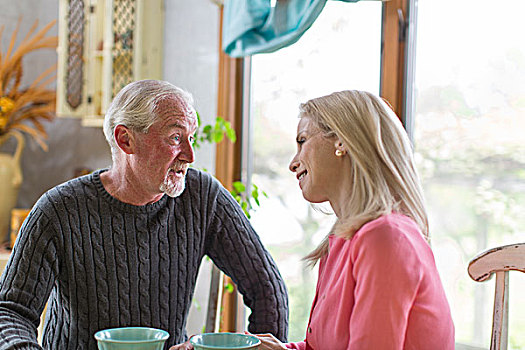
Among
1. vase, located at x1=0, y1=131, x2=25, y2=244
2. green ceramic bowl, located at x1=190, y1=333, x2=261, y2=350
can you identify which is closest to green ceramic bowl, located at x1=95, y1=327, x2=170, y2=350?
green ceramic bowl, located at x1=190, y1=333, x2=261, y2=350

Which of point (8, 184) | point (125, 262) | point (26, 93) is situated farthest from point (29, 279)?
point (26, 93)

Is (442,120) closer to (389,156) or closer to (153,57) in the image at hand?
(389,156)

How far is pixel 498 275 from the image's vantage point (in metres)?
1.39

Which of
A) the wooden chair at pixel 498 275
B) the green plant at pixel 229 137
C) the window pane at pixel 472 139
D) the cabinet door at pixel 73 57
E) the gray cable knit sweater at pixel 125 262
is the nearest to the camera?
the wooden chair at pixel 498 275

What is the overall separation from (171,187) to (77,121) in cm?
201

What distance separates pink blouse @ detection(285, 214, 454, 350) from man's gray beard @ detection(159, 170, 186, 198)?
0.54 metres

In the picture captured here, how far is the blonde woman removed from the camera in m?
1.11

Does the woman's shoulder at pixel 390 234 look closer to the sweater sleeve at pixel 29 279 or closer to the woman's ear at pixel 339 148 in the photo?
the woman's ear at pixel 339 148

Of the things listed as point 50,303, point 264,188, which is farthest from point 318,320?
point 264,188

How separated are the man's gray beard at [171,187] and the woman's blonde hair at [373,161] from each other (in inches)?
20.1

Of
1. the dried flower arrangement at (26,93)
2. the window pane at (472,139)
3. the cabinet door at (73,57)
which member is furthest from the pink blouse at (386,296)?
the dried flower arrangement at (26,93)

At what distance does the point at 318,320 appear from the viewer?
1.28 metres

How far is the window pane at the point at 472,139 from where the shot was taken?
1.97 metres

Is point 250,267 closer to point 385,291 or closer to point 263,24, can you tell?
point 385,291
